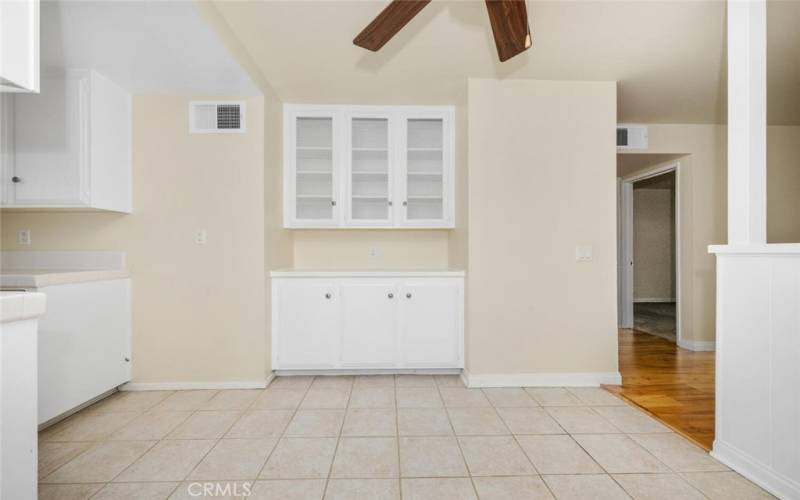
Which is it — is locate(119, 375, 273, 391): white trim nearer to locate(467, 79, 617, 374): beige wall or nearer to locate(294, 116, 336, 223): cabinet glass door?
locate(294, 116, 336, 223): cabinet glass door

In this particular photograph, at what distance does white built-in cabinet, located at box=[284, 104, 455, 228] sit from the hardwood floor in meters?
1.99

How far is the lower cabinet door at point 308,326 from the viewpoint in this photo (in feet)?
10.6

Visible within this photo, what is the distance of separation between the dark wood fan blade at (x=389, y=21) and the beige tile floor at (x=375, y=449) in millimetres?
2130

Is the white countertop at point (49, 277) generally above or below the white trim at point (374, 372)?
above

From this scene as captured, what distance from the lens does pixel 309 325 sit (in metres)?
3.23

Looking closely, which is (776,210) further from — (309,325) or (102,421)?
(102,421)

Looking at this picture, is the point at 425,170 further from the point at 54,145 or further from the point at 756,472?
the point at 756,472

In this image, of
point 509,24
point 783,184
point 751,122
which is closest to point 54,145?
point 509,24

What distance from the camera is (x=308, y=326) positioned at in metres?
3.23

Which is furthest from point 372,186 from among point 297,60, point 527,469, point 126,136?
point 527,469

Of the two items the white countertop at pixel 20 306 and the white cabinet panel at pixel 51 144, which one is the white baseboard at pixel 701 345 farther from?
the white cabinet panel at pixel 51 144

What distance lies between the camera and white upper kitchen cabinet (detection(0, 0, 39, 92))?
3.54 ft

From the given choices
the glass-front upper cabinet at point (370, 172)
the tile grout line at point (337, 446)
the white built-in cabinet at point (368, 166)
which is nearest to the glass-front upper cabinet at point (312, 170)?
the white built-in cabinet at point (368, 166)

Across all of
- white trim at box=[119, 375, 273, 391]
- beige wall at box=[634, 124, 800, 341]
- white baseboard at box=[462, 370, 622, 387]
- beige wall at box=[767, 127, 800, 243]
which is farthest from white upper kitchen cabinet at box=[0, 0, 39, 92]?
beige wall at box=[767, 127, 800, 243]
